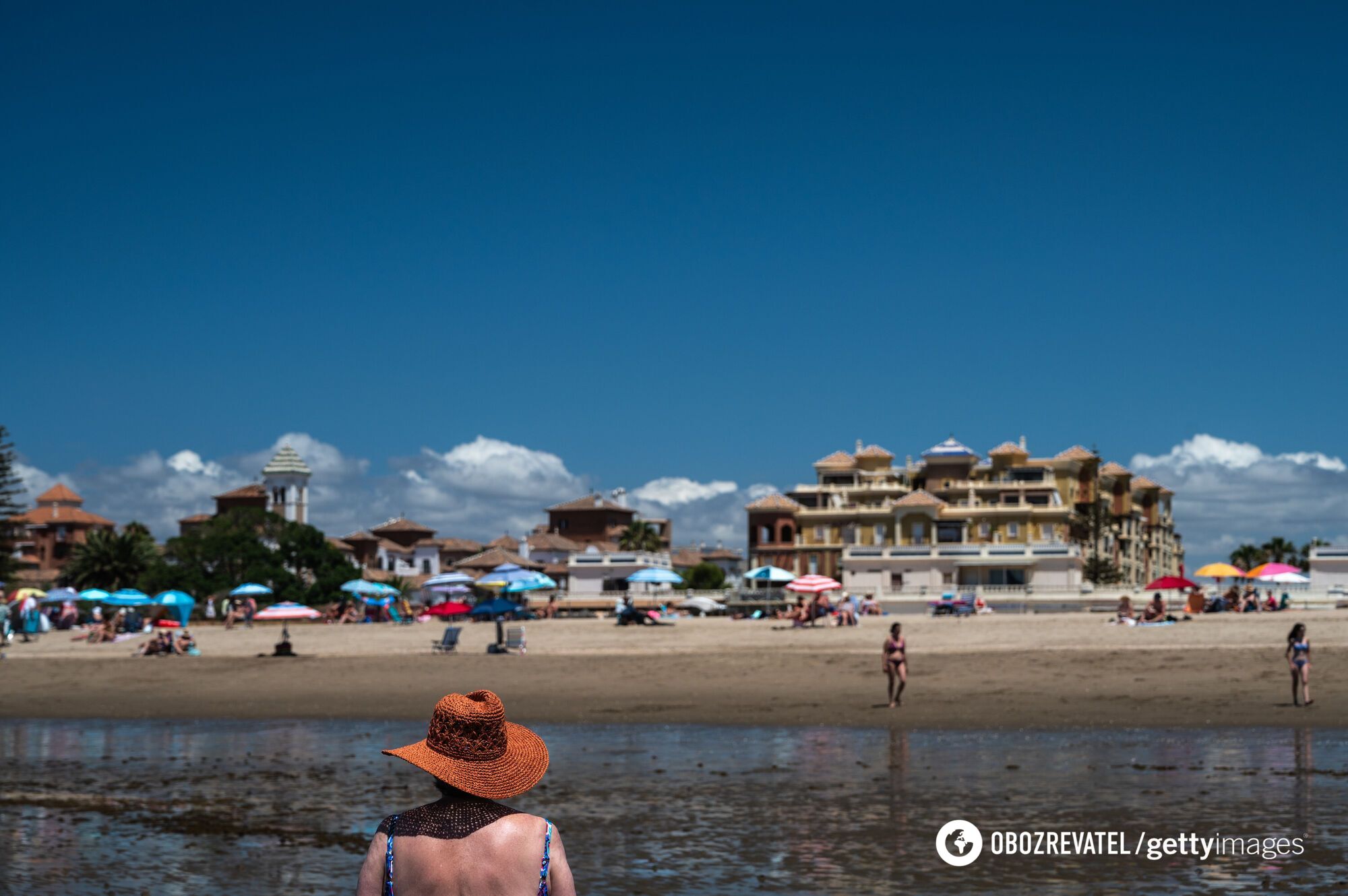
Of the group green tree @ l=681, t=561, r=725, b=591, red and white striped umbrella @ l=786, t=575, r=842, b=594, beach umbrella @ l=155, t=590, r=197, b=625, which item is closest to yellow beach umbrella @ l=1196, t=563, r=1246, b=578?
red and white striped umbrella @ l=786, t=575, r=842, b=594

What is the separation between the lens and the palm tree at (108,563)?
71375 mm

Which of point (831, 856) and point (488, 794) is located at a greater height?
point (488, 794)

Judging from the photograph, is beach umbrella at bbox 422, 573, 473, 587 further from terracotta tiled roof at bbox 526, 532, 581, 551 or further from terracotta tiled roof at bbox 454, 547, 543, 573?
terracotta tiled roof at bbox 526, 532, 581, 551

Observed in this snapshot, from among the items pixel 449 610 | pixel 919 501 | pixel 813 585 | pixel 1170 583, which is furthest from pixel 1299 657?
pixel 919 501

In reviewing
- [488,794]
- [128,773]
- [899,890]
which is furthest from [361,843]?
[488,794]

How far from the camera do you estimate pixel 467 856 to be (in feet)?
13.3

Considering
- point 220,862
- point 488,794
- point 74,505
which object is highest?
point 74,505

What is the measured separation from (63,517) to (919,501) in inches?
3013

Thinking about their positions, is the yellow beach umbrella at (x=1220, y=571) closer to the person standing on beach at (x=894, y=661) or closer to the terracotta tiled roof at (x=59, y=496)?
the person standing on beach at (x=894, y=661)

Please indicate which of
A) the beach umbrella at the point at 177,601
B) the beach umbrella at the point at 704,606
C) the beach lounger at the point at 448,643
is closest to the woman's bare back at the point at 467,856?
the beach lounger at the point at 448,643

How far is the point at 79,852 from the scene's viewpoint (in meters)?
11.5

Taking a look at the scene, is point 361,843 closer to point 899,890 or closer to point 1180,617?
point 899,890

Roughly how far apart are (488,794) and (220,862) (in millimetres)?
8076

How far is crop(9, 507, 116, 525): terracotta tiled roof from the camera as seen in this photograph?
12462cm
